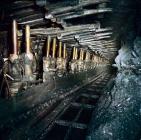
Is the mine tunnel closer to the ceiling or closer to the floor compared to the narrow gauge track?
closer to the ceiling

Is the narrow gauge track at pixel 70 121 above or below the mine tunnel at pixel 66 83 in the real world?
below

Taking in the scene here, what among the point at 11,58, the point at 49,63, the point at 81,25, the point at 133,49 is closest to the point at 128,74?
A: the point at 133,49

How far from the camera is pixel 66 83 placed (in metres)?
9.57

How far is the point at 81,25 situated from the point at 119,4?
6.50 feet

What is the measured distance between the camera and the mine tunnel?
4.54 meters

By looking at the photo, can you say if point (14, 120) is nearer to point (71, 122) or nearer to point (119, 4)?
point (71, 122)

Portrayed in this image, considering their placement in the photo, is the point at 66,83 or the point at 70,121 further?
the point at 66,83

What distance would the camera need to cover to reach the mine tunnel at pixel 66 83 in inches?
179

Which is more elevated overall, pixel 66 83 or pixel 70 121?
pixel 66 83

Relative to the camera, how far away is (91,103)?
23.3 ft

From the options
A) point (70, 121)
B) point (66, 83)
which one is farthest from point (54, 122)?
point (66, 83)

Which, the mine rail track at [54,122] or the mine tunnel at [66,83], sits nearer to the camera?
the mine rail track at [54,122]

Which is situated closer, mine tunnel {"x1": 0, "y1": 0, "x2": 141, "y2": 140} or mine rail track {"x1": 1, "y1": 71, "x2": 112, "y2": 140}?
mine rail track {"x1": 1, "y1": 71, "x2": 112, "y2": 140}

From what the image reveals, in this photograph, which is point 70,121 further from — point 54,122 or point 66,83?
point 66,83
